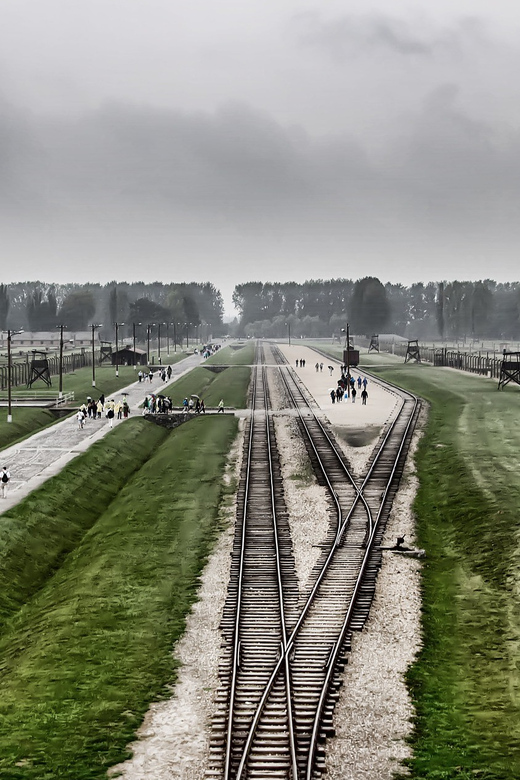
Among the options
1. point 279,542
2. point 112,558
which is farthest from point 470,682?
point 112,558

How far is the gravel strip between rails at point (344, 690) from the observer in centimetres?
1469

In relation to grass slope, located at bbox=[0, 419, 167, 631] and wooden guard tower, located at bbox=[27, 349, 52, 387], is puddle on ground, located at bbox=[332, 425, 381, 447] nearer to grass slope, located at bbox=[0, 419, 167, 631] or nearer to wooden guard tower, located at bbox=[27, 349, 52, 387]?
grass slope, located at bbox=[0, 419, 167, 631]

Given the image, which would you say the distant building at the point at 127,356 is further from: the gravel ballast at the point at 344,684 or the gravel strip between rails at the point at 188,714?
the gravel strip between rails at the point at 188,714

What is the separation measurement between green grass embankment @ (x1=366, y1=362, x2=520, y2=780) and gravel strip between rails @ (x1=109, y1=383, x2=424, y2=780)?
45cm

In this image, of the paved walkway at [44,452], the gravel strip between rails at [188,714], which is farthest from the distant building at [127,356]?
the gravel strip between rails at [188,714]

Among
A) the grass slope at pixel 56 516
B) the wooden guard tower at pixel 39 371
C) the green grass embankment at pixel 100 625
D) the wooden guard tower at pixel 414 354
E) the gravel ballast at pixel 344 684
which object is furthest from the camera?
the wooden guard tower at pixel 414 354

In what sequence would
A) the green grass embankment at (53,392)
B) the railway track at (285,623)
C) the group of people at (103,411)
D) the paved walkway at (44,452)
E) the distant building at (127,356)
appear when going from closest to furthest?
the railway track at (285,623), the paved walkway at (44,452), the green grass embankment at (53,392), the group of people at (103,411), the distant building at (127,356)

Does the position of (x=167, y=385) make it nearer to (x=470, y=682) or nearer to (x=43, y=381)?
(x=43, y=381)

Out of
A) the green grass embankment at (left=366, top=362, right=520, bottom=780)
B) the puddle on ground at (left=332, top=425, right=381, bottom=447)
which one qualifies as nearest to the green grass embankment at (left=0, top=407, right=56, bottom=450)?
the puddle on ground at (left=332, top=425, right=381, bottom=447)

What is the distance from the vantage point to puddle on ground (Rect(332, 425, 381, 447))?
5084cm

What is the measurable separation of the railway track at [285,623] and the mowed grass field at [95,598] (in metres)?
1.61

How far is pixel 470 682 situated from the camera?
1842cm

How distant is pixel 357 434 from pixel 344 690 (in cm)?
3710

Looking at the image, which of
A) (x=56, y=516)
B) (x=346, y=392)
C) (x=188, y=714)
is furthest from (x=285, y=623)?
(x=346, y=392)
